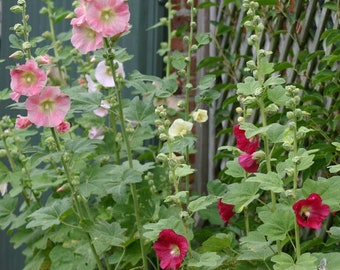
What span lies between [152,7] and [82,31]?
1469 mm

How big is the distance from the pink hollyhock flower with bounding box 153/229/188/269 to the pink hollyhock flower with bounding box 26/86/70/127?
1.42ft

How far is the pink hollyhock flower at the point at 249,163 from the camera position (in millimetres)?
1911

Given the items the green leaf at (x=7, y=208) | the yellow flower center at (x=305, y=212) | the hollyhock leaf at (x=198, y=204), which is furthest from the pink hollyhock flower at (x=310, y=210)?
the green leaf at (x=7, y=208)

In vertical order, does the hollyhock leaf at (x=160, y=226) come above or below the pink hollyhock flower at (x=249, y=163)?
below

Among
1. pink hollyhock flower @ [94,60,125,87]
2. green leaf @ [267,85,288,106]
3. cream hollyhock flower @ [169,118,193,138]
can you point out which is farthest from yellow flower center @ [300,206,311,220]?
pink hollyhock flower @ [94,60,125,87]

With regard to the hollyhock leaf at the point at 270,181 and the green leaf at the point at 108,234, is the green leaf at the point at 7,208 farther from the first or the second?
the hollyhock leaf at the point at 270,181

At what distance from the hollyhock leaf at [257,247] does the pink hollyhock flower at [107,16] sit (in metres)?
0.58

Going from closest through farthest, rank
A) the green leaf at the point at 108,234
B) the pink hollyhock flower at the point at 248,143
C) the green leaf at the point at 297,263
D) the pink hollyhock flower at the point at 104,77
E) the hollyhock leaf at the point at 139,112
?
the green leaf at the point at 297,263
the pink hollyhock flower at the point at 248,143
the green leaf at the point at 108,234
the hollyhock leaf at the point at 139,112
the pink hollyhock flower at the point at 104,77

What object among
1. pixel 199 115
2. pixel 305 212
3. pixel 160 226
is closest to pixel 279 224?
pixel 305 212

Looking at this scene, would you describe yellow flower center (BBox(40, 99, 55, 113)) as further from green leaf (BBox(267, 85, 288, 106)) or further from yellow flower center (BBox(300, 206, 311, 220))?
yellow flower center (BBox(300, 206, 311, 220))

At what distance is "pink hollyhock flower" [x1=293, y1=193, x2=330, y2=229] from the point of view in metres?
1.71

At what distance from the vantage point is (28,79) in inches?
82.4

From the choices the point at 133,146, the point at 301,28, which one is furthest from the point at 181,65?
the point at 301,28

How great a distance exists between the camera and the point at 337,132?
2.50 meters
